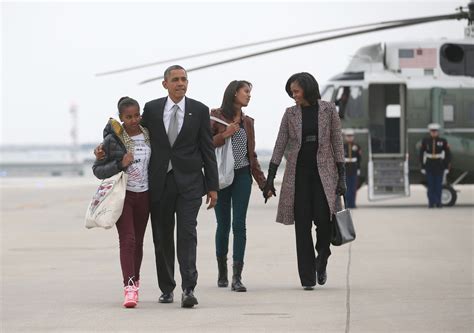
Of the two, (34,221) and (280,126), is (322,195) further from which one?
(34,221)

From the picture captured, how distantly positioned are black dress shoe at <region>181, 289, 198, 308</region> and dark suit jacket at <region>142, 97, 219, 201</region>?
2.49 feet

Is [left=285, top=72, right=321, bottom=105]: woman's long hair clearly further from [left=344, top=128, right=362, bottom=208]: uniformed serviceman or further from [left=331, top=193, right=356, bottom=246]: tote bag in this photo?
[left=344, top=128, right=362, bottom=208]: uniformed serviceman

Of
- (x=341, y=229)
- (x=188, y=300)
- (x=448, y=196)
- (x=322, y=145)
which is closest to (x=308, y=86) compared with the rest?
(x=322, y=145)

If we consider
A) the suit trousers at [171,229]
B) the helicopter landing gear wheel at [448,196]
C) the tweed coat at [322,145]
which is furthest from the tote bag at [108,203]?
the helicopter landing gear wheel at [448,196]

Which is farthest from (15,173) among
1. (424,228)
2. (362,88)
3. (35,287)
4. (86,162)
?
(35,287)

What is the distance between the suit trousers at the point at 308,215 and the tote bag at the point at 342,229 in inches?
4.6

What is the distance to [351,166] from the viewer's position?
86.0 feet

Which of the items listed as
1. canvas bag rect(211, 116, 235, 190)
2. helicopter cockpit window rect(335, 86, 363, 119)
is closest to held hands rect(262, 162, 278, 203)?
canvas bag rect(211, 116, 235, 190)

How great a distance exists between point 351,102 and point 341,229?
1627cm

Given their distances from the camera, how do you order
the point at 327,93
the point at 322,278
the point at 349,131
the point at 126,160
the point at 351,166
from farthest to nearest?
the point at 327,93
the point at 349,131
the point at 351,166
the point at 322,278
the point at 126,160

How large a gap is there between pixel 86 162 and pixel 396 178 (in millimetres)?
64606

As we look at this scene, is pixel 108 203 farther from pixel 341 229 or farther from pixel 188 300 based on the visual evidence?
pixel 341 229

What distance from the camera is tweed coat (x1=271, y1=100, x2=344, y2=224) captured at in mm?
11273

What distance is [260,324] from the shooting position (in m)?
9.03
